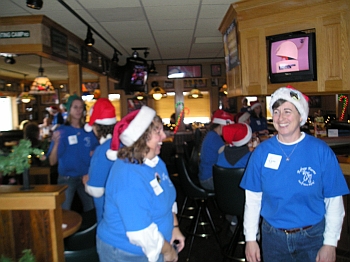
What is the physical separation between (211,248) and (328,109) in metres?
8.81

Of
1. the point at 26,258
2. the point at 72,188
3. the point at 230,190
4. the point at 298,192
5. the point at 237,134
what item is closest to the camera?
the point at 298,192

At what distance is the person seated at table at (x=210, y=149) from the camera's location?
3.71 metres

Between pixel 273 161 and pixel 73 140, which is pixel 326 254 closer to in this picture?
pixel 273 161

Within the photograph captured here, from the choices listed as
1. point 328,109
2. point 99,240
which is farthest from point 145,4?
point 328,109

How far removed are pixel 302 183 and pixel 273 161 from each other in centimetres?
18

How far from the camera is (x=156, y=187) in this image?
1.64 m

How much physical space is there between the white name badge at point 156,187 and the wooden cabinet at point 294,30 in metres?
2.52

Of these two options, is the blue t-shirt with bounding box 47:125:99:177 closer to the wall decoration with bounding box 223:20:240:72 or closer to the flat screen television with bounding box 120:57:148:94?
the wall decoration with bounding box 223:20:240:72

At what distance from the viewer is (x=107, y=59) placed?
8.28 meters

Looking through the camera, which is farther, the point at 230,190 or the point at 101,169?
the point at 230,190

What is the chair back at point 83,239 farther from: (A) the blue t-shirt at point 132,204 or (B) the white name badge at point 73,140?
(B) the white name badge at point 73,140

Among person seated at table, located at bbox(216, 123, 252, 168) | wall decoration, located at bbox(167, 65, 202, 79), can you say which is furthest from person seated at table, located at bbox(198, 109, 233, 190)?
wall decoration, located at bbox(167, 65, 202, 79)

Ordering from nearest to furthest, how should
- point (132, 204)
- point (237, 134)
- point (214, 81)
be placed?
point (132, 204)
point (237, 134)
point (214, 81)

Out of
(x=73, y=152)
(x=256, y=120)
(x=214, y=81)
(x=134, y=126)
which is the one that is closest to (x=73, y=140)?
(x=73, y=152)
